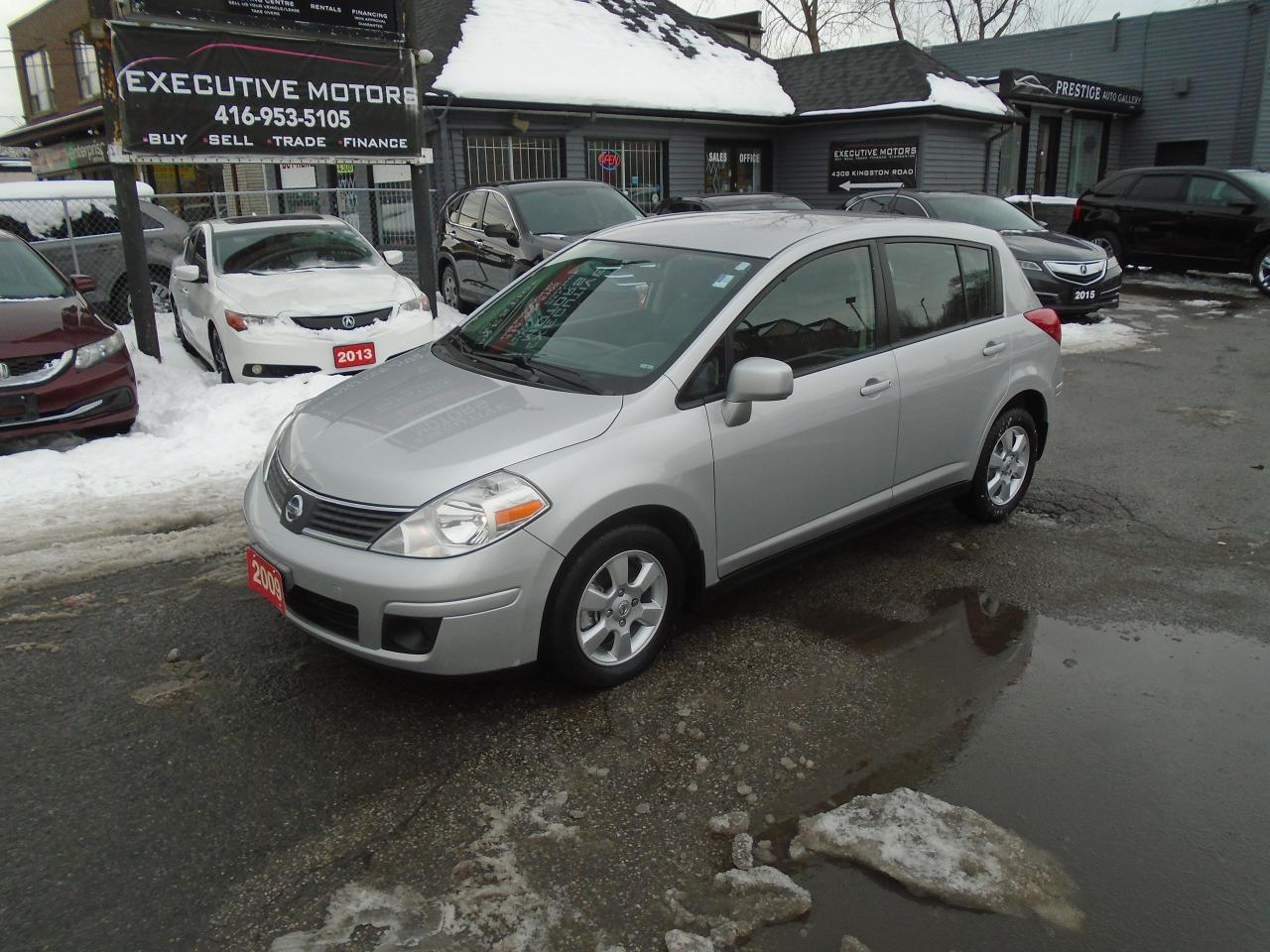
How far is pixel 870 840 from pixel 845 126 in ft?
66.2

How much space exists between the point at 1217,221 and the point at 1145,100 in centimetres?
1456

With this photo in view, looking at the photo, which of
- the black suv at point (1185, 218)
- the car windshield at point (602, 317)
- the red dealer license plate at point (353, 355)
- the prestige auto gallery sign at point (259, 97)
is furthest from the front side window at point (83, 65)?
the car windshield at point (602, 317)

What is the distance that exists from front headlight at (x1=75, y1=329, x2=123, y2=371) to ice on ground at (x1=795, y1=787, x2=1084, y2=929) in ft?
19.8

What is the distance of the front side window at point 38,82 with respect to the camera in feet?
100

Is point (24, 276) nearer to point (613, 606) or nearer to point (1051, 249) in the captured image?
point (613, 606)

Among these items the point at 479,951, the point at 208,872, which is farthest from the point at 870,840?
the point at 208,872

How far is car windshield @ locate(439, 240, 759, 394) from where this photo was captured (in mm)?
3936

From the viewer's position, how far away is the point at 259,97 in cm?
920

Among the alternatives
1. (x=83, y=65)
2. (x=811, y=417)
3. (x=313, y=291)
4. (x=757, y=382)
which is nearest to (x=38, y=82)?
(x=83, y=65)

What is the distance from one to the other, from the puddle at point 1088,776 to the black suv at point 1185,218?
12.9 meters

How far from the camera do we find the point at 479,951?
97.2 inches

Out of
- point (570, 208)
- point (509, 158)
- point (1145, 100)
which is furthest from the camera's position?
point (1145, 100)

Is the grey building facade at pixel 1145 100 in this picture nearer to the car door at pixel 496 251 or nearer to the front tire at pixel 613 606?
the car door at pixel 496 251

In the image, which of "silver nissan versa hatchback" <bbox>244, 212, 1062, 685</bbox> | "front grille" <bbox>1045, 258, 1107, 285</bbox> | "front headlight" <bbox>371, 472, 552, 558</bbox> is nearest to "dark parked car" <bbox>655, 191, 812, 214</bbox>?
"front grille" <bbox>1045, 258, 1107, 285</bbox>
